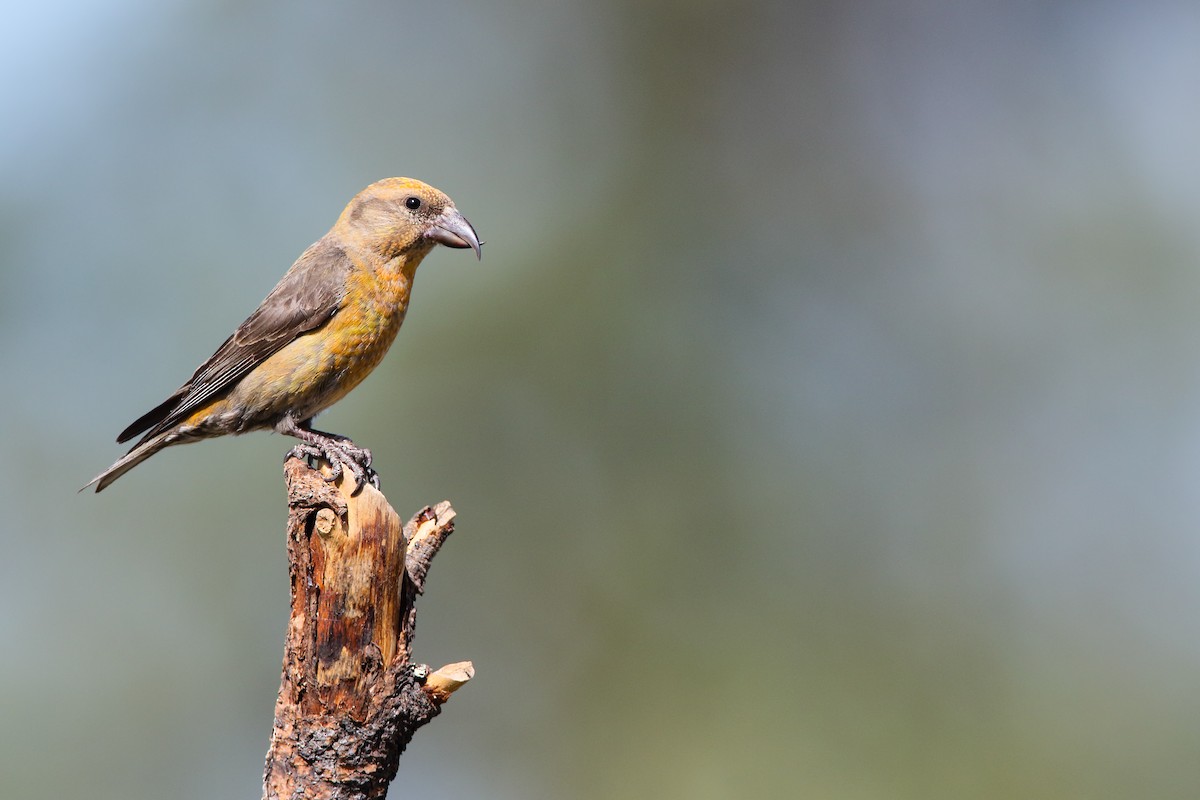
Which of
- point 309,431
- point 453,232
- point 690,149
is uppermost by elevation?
point 690,149

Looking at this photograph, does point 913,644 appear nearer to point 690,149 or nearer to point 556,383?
point 556,383

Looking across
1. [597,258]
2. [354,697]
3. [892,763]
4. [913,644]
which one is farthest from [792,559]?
[354,697]

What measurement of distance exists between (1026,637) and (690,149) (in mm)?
5900

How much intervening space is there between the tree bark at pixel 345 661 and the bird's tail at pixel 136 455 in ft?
6.89

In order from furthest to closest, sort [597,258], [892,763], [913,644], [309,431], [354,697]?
[597,258] < [913,644] < [892,763] < [309,431] < [354,697]

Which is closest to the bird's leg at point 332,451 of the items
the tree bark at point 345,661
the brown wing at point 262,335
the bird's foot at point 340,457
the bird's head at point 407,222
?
the bird's foot at point 340,457

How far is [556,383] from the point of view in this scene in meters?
11.7

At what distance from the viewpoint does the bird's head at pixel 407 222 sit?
616cm

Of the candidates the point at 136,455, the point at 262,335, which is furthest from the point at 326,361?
the point at 136,455

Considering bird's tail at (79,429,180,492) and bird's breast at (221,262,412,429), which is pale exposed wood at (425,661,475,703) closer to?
bird's breast at (221,262,412,429)

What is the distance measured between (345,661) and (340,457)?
1.21 meters

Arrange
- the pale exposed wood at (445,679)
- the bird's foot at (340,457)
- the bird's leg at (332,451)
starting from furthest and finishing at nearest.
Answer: the bird's leg at (332,451) < the bird's foot at (340,457) < the pale exposed wood at (445,679)

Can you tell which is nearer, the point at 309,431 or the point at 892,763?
the point at 309,431

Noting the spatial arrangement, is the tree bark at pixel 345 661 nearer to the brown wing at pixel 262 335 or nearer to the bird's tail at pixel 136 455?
the brown wing at pixel 262 335
